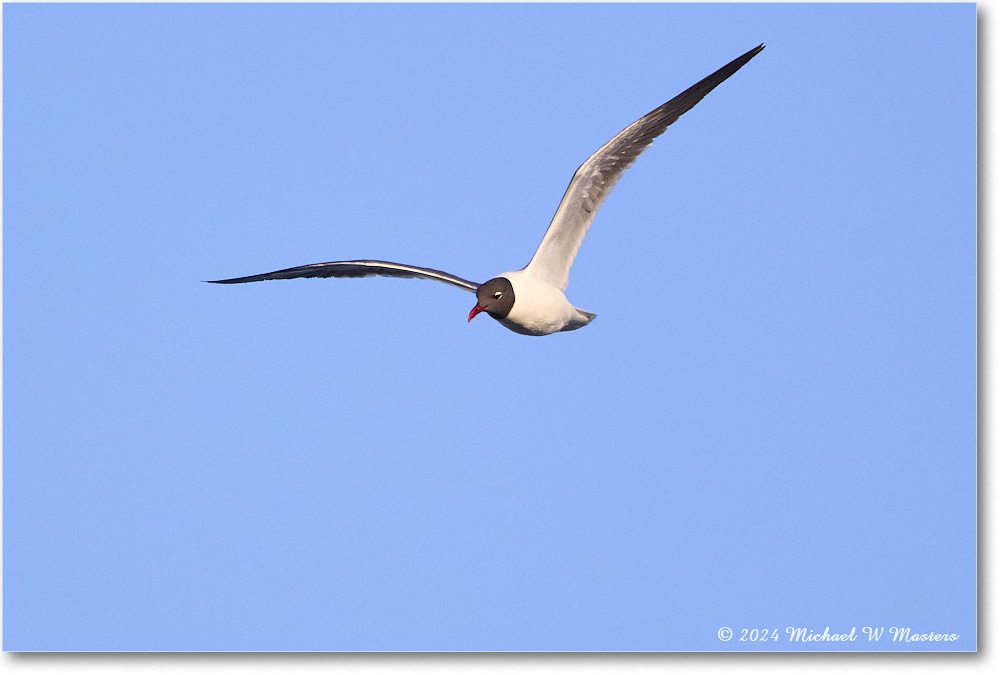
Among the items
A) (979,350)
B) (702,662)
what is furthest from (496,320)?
(979,350)

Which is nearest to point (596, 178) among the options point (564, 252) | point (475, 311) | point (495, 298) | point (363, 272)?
point (564, 252)

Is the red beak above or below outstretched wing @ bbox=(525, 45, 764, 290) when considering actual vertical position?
below

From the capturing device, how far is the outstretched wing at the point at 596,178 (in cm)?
631

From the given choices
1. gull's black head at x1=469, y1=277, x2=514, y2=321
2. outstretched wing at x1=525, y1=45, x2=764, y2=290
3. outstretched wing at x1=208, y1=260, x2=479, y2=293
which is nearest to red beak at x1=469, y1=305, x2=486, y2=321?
gull's black head at x1=469, y1=277, x2=514, y2=321

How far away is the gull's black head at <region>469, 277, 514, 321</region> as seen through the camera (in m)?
6.18

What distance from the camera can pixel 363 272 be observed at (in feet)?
24.1

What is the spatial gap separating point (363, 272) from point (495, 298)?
1.48 metres

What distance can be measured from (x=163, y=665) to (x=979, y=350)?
508 cm

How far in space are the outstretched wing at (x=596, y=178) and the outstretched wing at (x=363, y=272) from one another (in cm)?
52

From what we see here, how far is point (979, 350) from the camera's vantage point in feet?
19.9

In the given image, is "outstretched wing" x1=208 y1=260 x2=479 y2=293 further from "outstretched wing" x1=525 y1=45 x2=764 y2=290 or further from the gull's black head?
"outstretched wing" x1=525 y1=45 x2=764 y2=290

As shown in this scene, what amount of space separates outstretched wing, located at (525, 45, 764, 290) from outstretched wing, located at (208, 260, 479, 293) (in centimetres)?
52

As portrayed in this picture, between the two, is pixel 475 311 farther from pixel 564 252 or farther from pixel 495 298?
pixel 564 252

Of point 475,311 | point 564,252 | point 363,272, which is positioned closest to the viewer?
point 475,311
